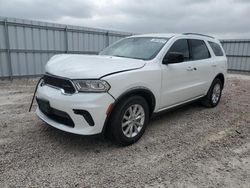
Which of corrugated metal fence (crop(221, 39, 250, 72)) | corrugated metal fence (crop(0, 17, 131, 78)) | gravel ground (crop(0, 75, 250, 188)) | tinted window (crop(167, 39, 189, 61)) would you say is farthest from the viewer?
corrugated metal fence (crop(221, 39, 250, 72))

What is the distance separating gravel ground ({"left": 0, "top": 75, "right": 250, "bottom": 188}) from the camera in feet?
8.42

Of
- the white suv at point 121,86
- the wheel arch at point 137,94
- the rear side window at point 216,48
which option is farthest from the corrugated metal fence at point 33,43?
the wheel arch at point 137,94

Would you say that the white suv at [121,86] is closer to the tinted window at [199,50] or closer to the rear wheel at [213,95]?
the tinted window at [199,50]

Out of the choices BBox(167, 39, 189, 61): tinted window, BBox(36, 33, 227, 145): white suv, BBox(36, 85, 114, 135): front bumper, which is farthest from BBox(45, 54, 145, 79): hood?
BBox(167, 39, 189, 61): tinted window

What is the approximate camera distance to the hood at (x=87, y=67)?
9.50 ft

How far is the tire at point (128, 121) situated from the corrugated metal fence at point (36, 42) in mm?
7920

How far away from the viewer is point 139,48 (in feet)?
13.3

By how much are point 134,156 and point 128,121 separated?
1.70ft

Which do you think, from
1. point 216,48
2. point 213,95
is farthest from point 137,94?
point 216,48

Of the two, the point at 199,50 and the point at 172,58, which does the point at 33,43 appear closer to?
the point at 199,50

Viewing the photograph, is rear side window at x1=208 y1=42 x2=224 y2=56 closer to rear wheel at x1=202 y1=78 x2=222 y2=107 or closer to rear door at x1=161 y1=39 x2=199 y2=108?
rear wheel at x1=202 y1=78 x2=222 y2=107

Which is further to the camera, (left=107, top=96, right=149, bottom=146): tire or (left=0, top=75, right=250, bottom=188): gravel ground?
(left=107, top=96, right=149, bottom=146): tire

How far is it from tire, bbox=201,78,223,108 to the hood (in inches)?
105

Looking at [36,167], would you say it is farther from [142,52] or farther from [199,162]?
[142,52]
